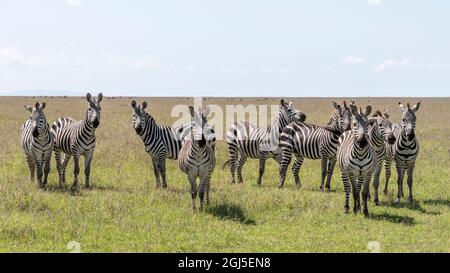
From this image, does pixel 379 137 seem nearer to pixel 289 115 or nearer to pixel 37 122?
pixel 289 115

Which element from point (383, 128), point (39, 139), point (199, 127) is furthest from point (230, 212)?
point (39, 139)

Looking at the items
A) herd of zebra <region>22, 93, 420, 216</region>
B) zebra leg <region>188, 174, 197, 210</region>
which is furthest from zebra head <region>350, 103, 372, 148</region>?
zebra leg <region>188, 174, 197, 210</region>

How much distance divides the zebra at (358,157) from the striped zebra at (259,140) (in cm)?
450

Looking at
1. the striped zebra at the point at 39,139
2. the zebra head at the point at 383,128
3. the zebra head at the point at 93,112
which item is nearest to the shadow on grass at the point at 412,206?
the zebra head at the point at 383,128

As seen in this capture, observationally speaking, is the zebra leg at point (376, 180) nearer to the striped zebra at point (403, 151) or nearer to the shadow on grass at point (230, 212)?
the striped zebra at point (403, 151)

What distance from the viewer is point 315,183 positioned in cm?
1666

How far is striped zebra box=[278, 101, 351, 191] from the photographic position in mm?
15070

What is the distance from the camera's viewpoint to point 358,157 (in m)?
11.4

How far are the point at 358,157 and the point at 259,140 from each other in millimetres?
5397

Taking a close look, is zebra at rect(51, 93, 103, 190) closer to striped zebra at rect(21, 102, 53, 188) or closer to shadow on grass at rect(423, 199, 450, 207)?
striped zebra at rect(21, 102, 53, 188)

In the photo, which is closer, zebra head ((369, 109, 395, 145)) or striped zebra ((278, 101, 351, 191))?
zebra head ((369, 109, 395, 145))

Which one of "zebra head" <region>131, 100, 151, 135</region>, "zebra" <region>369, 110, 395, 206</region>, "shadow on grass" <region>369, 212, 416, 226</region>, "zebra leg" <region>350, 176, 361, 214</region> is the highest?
"zebra head" <region>131, 100, 151, 135</region>

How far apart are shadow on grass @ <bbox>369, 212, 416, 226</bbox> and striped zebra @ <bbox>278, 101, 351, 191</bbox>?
9.93 ft

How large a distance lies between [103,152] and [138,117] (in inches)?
312
